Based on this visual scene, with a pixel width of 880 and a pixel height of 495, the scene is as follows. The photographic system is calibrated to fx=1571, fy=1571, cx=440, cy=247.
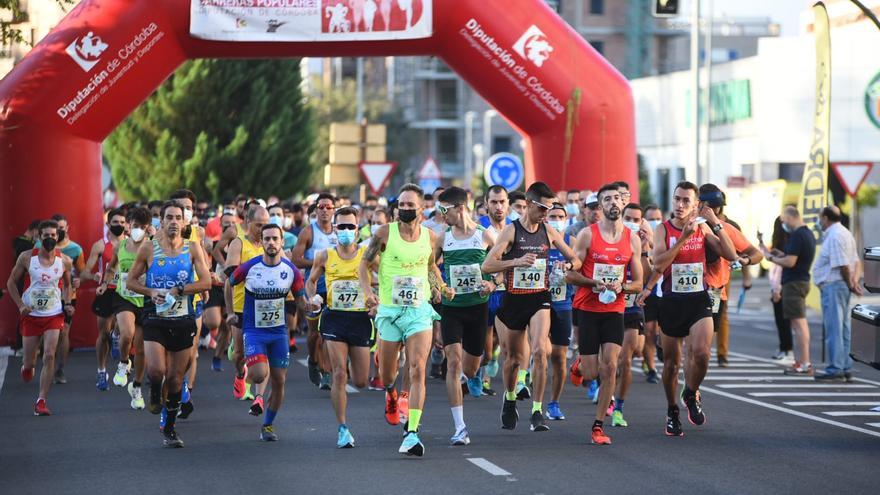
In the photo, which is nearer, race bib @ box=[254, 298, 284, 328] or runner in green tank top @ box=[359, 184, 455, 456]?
runner in green tank top @ box=[359, 184, 455, 456]

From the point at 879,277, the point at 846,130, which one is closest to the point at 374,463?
the point at 879,277

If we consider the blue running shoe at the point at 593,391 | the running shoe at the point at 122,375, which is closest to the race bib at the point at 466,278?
the blue running shoe at the point at 593,391

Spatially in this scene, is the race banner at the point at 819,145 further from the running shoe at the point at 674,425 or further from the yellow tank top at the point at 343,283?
the yellow tank top at the point at 343,283

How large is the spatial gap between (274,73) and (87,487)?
29.5 meters

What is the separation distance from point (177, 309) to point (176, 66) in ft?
30.0

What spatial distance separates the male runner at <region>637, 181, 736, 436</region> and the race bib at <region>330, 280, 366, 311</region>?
2.31 metres

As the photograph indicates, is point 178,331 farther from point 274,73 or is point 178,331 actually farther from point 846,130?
point 846,130

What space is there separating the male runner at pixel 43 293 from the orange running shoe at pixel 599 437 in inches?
220

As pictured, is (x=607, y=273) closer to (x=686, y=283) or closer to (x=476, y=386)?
(x=686, y=283)

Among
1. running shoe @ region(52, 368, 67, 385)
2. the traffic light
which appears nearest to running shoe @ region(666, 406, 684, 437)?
running shoe @ region(52, 368, 67, 385)

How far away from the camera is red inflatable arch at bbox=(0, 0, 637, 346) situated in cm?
2005

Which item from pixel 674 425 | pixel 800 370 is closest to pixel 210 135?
pixel 800 370

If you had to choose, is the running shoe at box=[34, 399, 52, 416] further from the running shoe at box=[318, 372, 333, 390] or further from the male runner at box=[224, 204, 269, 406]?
the running shoe at box=[318, 372, 333, 390]

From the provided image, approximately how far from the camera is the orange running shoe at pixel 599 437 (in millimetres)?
11852
